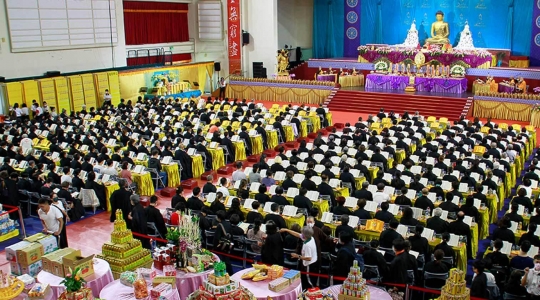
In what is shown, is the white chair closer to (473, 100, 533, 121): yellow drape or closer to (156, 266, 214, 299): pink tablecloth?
(156, 266, 214, 299): pink tablecloth

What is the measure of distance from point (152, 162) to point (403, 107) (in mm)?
14342

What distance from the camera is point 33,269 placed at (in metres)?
9.16

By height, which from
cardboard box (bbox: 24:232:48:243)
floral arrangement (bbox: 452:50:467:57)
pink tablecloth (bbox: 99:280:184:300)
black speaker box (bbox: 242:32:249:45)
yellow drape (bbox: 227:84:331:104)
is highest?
black speaker box (bbox: 242:32:249:45)

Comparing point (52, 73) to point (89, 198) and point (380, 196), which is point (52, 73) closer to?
point (89, 198)

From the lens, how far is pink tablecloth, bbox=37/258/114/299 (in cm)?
832

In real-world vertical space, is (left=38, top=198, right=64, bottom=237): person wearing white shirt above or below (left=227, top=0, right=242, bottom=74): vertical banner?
below

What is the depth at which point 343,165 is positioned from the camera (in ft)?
48.6

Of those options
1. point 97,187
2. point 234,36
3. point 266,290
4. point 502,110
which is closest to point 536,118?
point 502,110

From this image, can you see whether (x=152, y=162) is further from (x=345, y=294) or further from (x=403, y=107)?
(x=403, y=107)

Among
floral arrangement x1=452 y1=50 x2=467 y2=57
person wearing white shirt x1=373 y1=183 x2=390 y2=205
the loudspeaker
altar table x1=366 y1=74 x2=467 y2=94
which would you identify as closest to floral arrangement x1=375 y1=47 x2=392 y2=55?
altar table x1=366 y1=74 x2=467 y2=94

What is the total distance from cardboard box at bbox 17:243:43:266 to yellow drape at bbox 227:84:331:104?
69.0 feet

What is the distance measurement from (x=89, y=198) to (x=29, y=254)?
5.07m

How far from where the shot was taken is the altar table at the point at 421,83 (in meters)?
27.2

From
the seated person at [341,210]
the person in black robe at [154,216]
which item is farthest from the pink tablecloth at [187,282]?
the seated person at [341,210]
